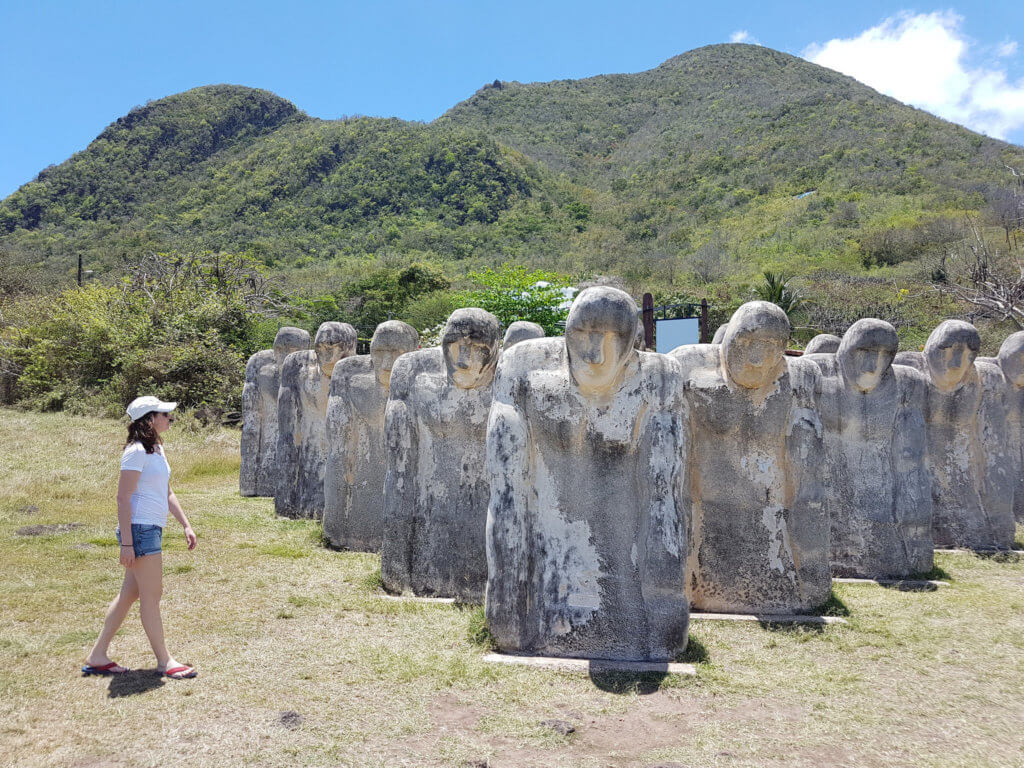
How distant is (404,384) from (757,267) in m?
30.1

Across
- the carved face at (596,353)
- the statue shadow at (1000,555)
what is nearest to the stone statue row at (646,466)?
the carved face at (596,353)

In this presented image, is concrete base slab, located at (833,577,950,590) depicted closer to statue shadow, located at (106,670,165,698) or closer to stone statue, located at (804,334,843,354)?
stone statue, located at (804,334,843,354)

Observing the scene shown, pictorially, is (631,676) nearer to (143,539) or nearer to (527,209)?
(143,539)

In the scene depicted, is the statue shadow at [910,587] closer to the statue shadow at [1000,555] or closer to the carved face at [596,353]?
the statue shadow at [1000,555]

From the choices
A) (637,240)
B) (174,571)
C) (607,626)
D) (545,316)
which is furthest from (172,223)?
(607,626)

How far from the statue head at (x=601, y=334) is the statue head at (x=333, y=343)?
5058mm

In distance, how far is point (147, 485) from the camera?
4438mm

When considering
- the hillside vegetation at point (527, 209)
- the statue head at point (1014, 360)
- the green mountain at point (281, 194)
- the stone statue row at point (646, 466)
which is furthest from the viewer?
the green mountain at point (281, 194)

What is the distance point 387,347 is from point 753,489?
3704mm

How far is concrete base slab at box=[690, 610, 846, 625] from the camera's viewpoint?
18.4 ft

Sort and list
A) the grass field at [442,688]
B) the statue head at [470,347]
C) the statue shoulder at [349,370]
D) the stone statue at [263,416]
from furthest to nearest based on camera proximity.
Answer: the stone statue at [263,416] → the statue shoulder at [349,370] → the statue head at [470,347] → the grass field at [442,688]

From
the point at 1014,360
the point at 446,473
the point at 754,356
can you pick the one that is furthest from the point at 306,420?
the point at 1014,360

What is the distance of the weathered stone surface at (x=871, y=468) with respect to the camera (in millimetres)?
7254

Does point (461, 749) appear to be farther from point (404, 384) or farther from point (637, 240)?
point (637, 240)
